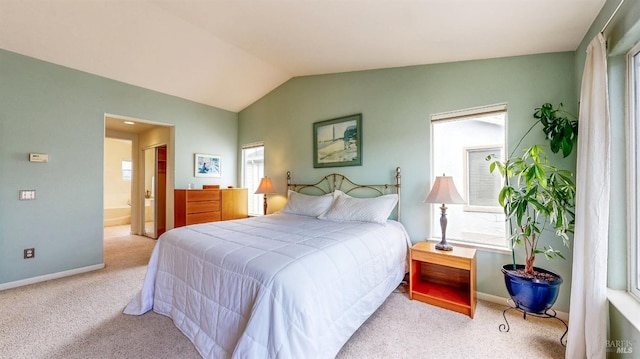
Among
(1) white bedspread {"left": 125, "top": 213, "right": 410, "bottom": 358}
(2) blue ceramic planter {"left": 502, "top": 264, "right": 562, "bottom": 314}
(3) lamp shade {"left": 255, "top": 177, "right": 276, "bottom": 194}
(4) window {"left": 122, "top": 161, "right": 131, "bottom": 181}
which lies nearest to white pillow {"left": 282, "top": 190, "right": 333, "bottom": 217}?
(3) lamp shade {"left": 255, "top": 177, "right": 276, "bottom": 194}

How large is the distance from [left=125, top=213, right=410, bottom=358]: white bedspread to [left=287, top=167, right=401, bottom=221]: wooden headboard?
85 cm

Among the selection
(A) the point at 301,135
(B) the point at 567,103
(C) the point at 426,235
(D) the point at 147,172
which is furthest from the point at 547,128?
(D) the point at 147,172

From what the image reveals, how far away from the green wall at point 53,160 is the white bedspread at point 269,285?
1922 mm

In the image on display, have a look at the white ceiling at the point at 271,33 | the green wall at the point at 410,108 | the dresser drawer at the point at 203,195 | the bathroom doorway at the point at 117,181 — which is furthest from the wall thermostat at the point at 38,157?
the bathroom doorway at the point at 117,181

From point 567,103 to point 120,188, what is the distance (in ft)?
33.1

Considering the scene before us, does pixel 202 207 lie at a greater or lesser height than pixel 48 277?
Answer: greater

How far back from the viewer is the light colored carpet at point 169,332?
5.88ft

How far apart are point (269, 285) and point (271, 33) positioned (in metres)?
2.66

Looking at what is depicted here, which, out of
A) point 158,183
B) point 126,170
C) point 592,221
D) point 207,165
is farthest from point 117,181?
point 592,221

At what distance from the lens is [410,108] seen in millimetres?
3105

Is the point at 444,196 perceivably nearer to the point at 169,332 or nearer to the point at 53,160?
the point at 169,332

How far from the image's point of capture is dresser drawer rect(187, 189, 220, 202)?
165 inches

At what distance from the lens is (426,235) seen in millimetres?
2984

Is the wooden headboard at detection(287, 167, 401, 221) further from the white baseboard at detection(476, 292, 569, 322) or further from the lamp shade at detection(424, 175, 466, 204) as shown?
the white baseboard at detection(476, 292, 569, 322)
